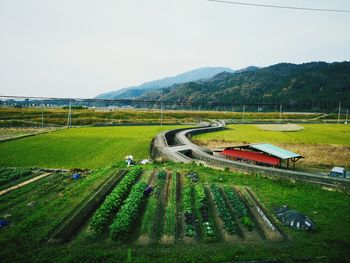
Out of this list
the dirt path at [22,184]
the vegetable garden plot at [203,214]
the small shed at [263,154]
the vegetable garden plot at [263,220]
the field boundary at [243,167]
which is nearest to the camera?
the vegetable garden plot at [203,214]

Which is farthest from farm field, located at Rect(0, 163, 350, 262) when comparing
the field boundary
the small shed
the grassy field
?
the grassy field

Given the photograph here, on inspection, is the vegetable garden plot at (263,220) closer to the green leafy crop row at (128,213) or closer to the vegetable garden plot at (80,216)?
the green leafy crop row at (128,213)

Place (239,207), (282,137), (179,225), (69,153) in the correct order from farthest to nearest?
(282,137)
(69,153)
(239,207)
(179,225)

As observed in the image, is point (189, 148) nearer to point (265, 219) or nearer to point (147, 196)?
point (147, 196)

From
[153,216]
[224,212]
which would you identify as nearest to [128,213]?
[153,216]

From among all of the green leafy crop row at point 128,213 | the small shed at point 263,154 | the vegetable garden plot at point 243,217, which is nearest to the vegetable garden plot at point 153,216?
the green leafy crop row at point 128,213

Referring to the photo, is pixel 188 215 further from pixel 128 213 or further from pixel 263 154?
pixel 263 154
